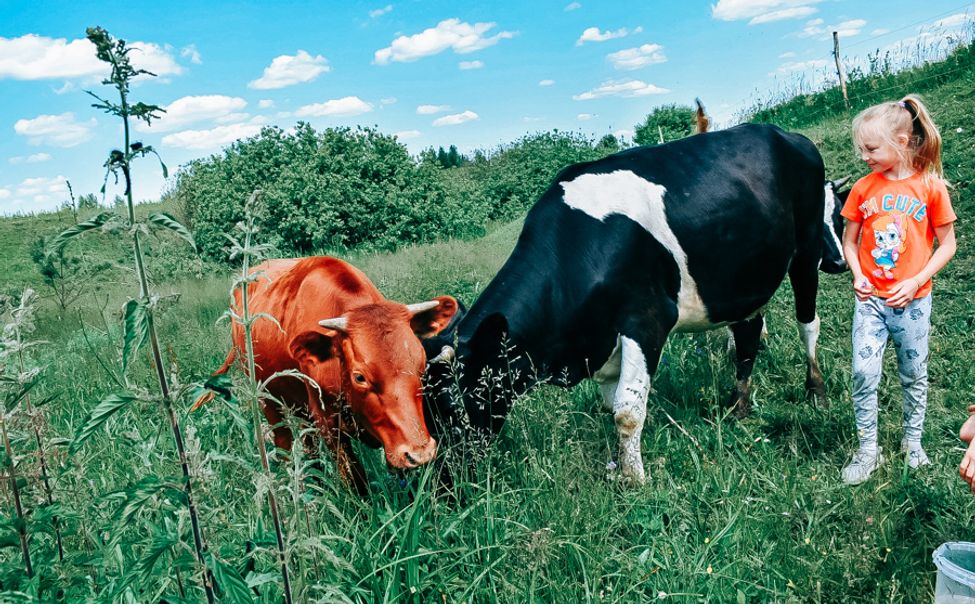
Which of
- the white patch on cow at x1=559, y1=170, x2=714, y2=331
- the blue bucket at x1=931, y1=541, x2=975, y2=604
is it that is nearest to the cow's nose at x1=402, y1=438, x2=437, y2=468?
the white patch on cow at x1=559, y1=170, x2=714, y2=331

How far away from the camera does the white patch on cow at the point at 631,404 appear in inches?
139

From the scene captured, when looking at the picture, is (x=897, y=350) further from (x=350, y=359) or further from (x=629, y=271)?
(x=350, y=359)

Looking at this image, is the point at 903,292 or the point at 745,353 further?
the point at 745,353

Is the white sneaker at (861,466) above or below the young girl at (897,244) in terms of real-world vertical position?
below

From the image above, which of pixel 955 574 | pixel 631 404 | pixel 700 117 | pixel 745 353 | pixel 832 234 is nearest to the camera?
pixel 955 574

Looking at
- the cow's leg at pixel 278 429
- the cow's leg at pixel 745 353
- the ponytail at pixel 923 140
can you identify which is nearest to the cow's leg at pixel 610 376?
the cow's leg at pixel 745 353

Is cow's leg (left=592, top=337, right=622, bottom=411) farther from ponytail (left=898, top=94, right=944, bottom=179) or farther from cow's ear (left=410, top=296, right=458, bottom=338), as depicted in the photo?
ponytail (left=898, top=94, right=944, bottom=179)

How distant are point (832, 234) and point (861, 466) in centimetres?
276

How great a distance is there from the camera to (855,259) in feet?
10.9

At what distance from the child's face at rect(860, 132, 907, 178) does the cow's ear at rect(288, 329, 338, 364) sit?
8.89ft

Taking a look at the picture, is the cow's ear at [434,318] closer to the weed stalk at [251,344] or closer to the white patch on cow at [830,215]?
the weed stalk at [251,344]

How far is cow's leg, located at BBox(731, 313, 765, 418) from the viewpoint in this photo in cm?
465

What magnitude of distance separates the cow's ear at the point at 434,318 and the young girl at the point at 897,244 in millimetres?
2016

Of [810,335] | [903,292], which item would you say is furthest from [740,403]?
[903,292]
